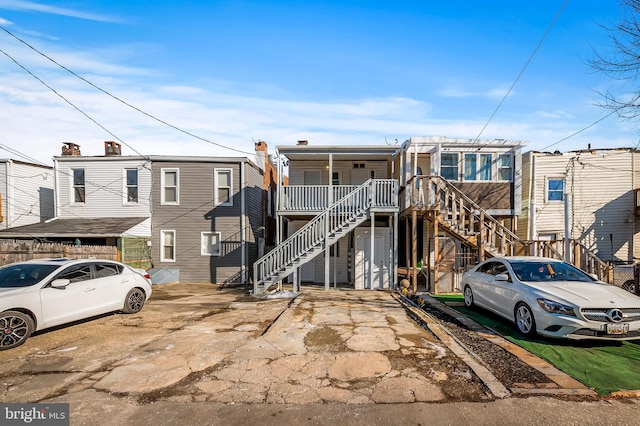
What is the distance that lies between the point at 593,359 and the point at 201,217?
47.5 feet

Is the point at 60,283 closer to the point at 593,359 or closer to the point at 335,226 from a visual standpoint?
the point at 335,226

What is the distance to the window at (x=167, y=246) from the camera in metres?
15.4

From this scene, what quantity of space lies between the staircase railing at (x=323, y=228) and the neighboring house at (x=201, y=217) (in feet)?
11.0

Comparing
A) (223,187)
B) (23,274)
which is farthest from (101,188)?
(23,274)

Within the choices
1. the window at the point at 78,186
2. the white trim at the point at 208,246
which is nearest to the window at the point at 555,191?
the white trim at the point at 208,246

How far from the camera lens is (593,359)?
4965mm

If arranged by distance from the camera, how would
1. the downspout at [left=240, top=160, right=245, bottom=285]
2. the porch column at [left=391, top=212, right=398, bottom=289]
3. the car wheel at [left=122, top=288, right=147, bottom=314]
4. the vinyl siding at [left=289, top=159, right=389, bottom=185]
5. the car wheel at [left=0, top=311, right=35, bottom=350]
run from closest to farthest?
the car wheel at [left=0, top=311, right=35, bottom=350] → the car wheel at [left=122, top=288, right=147, bottom=314] → the porch column at [left=391, top=212, right=398, bottom=289] → the downspout at [left=240, top=160, right=245, bottom=285] → the vinyl siding at [left=289, top=159, right=389, bottom=185]

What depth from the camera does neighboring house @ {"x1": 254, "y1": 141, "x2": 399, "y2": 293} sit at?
12148 mm

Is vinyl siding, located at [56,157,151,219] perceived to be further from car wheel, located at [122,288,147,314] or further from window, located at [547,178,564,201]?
window, located at [547,178,564,201]

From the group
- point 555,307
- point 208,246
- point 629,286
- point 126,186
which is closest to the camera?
point 555,307

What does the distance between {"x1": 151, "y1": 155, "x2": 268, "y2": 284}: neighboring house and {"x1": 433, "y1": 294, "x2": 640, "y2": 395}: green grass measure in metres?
11.6

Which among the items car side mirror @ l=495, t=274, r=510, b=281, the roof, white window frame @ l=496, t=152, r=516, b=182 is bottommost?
car side mirror @ l=495, t=274, r=510, b=281

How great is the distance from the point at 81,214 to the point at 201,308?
34.9 feet

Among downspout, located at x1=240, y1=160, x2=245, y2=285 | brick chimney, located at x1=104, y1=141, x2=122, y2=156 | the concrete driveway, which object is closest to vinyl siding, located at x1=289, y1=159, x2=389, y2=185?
downspout, located at x1=240, y1=160, x2=245, y2=285
